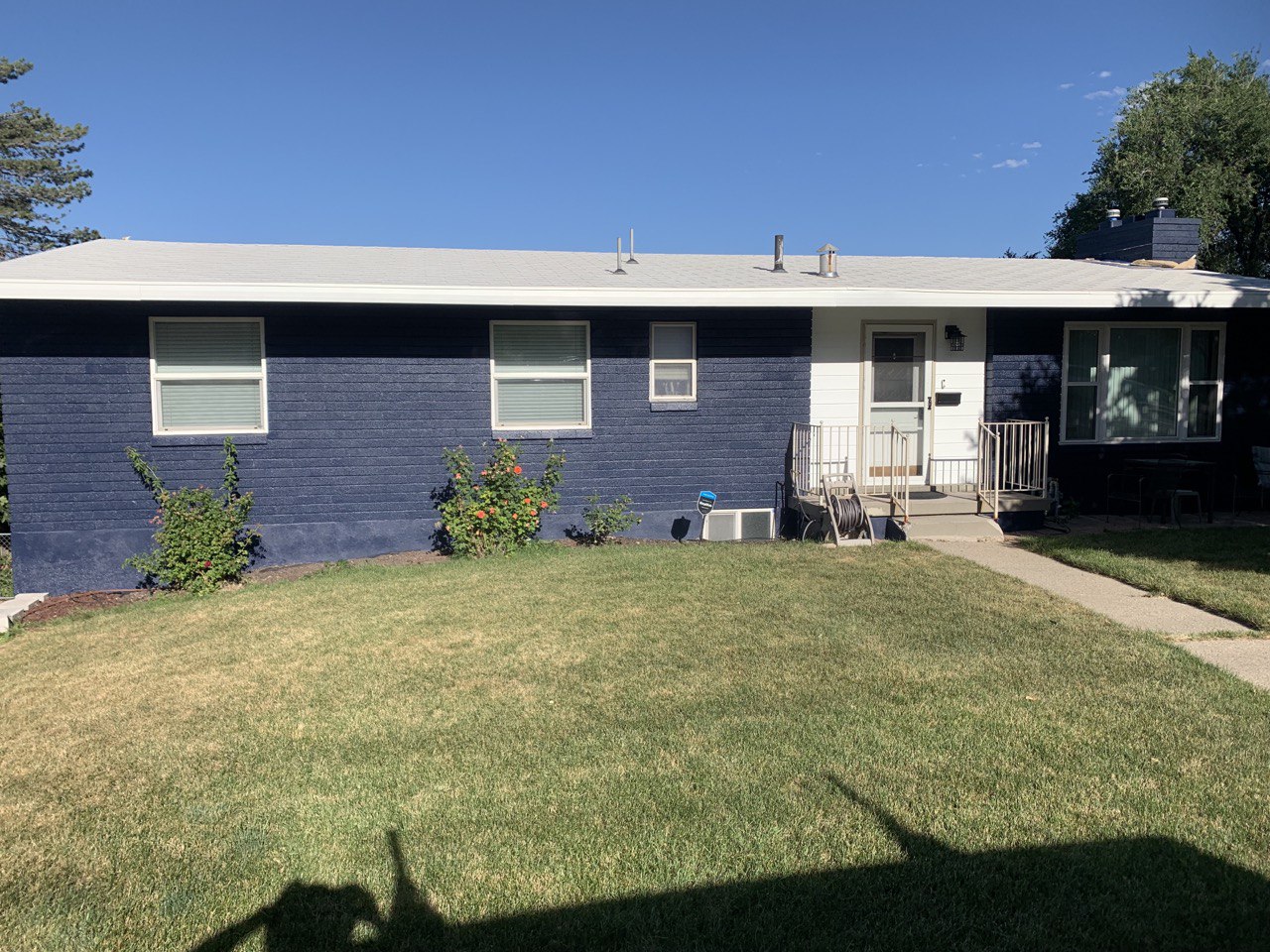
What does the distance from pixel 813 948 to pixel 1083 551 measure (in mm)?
6616

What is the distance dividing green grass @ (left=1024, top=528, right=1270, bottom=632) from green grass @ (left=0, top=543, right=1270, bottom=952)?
105 centimetres

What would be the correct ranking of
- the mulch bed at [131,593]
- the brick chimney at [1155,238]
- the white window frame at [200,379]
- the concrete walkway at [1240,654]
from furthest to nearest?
the brick chimney at [1155,238]
the white window frame at [200,379]
the mulch bed at [131,593]
the concrete walkway at [1240,654]

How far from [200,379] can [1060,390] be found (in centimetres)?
939

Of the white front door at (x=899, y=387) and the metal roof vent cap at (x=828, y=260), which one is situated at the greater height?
the metal roof vent cap at (x=828, y=260)

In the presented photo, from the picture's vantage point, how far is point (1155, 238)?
13.0 m

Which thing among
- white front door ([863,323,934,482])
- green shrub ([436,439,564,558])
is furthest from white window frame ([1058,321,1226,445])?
green shrub ([436,439,564,558])

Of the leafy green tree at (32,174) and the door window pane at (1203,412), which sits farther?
the leafy green tree at (32,174)

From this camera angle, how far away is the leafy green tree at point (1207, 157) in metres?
24.4

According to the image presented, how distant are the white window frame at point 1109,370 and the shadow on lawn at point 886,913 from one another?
338 inches

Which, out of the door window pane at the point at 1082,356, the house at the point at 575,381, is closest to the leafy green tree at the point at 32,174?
the house at the point at 575,381

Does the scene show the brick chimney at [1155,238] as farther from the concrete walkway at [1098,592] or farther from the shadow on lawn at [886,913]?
the shadow on lawn at [886,913]

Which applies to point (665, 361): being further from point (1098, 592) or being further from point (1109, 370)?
point (1109, 370)

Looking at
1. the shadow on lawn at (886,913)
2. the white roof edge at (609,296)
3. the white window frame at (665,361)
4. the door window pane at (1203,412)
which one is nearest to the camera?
the shadow on lawn at (886,913)

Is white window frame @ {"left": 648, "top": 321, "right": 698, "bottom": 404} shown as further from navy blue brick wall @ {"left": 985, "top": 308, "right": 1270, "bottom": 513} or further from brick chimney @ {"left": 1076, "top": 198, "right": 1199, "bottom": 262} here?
brick chimney @ {"left": 1076, "top": 198, "right": 1199, "bottom": 262}
